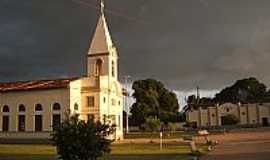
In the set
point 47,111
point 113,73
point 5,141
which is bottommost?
point 5,141

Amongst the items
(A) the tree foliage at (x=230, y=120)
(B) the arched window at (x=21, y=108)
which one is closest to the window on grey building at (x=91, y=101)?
(B) the arched window at (x=21, y=108)

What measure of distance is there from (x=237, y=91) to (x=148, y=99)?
3985 centimetres

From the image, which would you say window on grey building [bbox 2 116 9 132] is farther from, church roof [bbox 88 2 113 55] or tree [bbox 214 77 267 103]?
tree [bbox 214 77 267 103]

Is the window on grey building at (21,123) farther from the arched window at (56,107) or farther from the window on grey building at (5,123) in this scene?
the arched window at (56,107)

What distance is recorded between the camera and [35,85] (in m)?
60.7

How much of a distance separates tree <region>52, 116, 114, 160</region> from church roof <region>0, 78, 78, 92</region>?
4184cm

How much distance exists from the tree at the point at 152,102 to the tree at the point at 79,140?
80209 mm

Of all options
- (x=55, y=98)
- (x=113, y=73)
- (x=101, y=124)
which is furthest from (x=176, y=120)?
(x=101, y=124)

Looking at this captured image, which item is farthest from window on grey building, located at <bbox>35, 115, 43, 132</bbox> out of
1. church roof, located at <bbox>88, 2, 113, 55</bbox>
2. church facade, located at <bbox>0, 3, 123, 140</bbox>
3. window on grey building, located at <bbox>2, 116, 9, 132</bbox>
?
church roof, located at <bbox>88, 2, 113, 55</bbox>

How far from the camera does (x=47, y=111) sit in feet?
190

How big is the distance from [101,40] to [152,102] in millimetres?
42187

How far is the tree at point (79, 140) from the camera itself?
15055 mm

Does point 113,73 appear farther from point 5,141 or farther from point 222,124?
point 222,124

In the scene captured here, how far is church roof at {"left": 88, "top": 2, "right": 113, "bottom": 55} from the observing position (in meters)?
61.7
